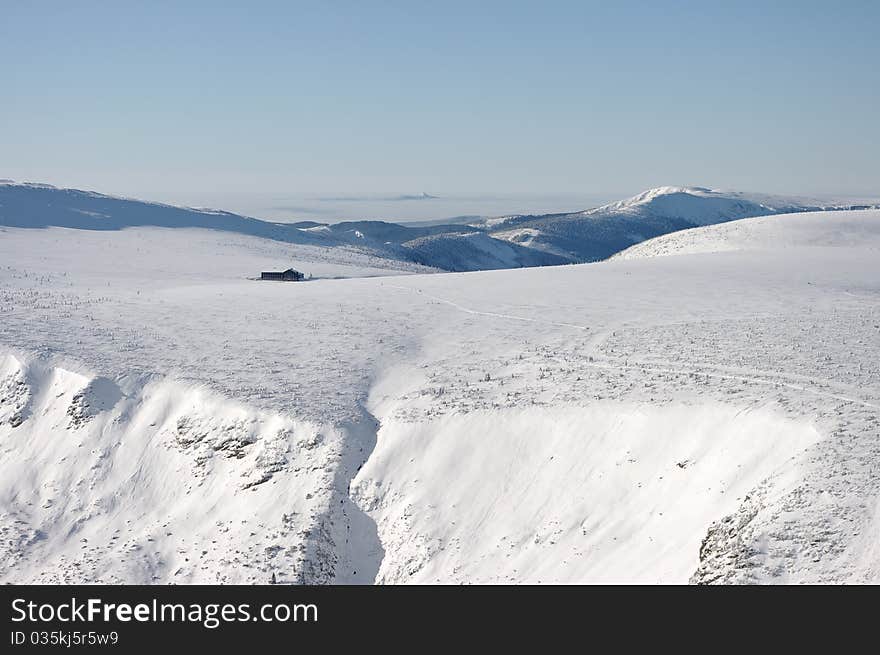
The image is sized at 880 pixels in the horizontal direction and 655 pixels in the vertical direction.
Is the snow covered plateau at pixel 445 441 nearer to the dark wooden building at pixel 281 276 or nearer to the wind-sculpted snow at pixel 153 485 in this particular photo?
the wind-sculpted snow at pixel 153 485

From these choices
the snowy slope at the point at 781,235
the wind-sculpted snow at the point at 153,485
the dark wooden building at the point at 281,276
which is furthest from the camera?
the snowy slope at the point at 781,235

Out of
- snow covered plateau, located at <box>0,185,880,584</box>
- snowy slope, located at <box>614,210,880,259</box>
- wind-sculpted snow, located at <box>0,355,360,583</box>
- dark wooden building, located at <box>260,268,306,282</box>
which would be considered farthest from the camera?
snowy slope, located at <box>614,210,880,259</box>

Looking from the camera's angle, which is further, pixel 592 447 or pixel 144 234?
pixel 144 234

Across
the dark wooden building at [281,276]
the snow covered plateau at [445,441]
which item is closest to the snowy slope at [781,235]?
the snow covered plateau at [445,441]

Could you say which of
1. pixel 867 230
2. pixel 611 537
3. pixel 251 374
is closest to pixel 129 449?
pixel 251 374

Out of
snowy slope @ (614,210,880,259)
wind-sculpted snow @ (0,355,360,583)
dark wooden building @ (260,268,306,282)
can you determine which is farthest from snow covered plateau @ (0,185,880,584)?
snowy slope @ (614,210,880,259)

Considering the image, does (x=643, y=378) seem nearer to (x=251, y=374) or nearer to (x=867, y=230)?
(x=251, y=374)

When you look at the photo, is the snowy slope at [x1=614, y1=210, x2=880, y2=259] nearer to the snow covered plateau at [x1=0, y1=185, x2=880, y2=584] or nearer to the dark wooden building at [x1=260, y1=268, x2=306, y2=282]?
the snow covered plateau at [x1=0, y1=185, x2=880, y2=584]

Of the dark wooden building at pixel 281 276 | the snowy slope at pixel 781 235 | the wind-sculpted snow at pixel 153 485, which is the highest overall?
the snowy slope at pixel 781 235
